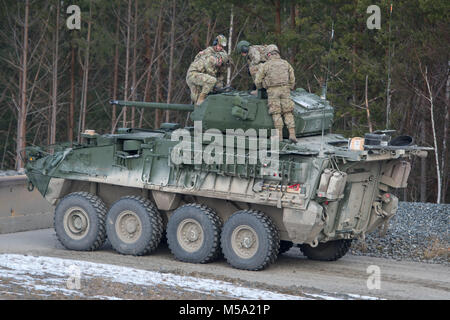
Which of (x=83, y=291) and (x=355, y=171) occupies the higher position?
(x=355, y=171)

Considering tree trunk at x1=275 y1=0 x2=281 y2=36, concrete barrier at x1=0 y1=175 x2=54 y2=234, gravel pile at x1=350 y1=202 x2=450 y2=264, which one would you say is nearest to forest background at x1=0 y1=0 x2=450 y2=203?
tree trunk at x1=275 y1=0 x2=281 y2=36

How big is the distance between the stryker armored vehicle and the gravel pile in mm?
1191

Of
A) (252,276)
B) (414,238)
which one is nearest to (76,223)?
(252,276)

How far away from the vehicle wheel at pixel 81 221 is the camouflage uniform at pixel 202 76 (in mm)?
2427

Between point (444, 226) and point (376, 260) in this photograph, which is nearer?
point (376, 260)

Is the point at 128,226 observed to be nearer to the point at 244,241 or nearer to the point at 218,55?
the point at 244,241

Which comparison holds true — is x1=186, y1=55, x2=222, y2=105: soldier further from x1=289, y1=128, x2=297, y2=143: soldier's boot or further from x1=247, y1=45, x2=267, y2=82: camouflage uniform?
x1=289, y1=128, x2=297, y2=143: soldier's boot

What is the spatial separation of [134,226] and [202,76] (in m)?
2.71

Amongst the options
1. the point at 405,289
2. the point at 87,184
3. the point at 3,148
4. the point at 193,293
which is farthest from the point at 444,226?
the point at 3,148

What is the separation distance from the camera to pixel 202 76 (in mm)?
13555

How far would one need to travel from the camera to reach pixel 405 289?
35.9 ft

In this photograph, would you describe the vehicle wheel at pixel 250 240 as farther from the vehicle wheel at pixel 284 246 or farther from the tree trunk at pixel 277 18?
the tree trunk at pixel 277 18
